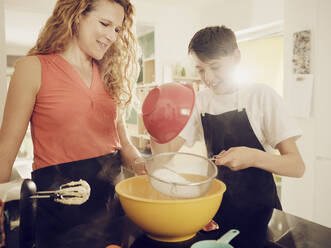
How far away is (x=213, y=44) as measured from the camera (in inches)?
43.4

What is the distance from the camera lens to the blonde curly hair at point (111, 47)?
117 centimetres

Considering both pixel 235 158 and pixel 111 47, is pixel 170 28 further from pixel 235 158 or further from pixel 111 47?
pixel 235 158

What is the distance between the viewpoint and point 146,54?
5172 mm

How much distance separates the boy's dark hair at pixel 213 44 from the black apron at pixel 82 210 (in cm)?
59

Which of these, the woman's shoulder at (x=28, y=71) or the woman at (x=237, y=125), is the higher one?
the woman's shoulder at (x=28, y=71)

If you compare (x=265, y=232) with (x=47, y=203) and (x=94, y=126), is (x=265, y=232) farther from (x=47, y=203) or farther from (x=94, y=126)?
(x=94, y=126)

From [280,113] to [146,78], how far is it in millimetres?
3637

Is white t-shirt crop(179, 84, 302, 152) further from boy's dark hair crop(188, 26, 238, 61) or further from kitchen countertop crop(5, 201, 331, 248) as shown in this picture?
kitchen countertop crop(5, 201, 331, 248)

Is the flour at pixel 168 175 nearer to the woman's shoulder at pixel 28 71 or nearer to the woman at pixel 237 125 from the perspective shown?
the woman at pixel 237 125

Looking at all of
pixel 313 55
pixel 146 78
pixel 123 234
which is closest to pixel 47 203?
pixel 123 234

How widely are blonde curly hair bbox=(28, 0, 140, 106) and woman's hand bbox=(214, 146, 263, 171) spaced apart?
68cm

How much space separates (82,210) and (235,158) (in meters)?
0.50

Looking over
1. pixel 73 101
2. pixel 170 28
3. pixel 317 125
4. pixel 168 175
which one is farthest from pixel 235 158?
pixel 170 28

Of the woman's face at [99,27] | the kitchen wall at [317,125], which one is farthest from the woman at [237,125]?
the kitchen wall at [317,125]
